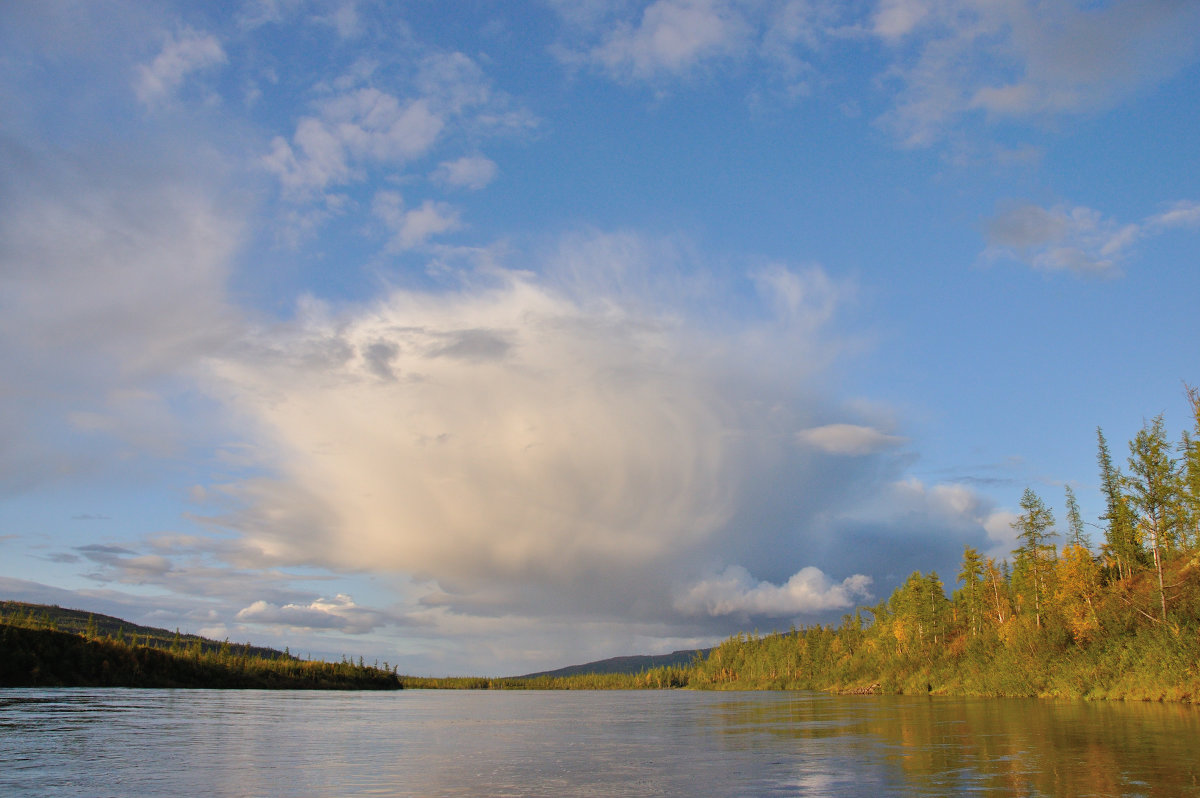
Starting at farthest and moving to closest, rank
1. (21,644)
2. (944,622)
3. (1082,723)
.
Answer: (21,644) → (944,622) → (1082,723)

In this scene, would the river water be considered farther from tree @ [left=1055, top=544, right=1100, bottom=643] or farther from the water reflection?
tree @ [left=1055, top=544, right=1100, bottom=643]

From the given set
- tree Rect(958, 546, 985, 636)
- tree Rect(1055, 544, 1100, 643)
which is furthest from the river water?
tree Rect(958, 546, 985, 636)

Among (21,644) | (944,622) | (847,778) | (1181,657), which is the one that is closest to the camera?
(847,778)

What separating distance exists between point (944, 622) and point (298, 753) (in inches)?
5706

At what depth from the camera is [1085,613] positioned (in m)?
94.2

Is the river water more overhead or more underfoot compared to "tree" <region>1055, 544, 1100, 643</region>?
more underfoot

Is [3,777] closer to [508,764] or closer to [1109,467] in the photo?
[508,764]

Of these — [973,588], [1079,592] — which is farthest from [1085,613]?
[973,588]

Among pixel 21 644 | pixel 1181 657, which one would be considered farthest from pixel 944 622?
pixel 21 644

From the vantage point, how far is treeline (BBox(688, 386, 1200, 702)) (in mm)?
71438

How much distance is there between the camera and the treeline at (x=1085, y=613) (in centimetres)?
7144

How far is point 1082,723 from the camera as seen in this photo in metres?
48.8

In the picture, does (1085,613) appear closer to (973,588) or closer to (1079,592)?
(1079,592)

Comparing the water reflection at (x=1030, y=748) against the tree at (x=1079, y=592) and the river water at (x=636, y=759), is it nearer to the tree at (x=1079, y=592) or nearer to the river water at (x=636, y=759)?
the river water at (x=636, y=759)
